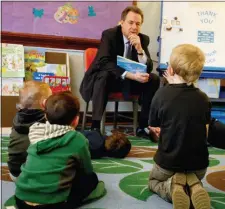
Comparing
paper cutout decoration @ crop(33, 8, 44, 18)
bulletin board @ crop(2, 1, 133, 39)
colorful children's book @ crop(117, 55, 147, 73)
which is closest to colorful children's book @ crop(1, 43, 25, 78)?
bulletin board @ crop(2, 1, 133, 39)

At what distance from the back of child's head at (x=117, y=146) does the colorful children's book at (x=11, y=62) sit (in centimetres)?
122

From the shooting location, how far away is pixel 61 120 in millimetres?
1100

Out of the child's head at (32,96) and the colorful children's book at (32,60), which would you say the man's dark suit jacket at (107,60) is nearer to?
the colorful children's book at (32,60)

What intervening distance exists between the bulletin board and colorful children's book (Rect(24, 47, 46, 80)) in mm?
167

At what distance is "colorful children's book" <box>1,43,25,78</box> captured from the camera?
2684 millimetres

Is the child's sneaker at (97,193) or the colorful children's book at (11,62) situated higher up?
the colorful children's book at (11,62)

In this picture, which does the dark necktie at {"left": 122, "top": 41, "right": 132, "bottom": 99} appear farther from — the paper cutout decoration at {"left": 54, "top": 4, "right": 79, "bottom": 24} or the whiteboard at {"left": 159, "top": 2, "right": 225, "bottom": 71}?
the paper cutout decoration at {"left": 54, "top": 4, "right": 79, "bottom": 24}

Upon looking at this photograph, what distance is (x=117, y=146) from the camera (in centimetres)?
188

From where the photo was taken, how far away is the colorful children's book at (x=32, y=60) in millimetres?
2802

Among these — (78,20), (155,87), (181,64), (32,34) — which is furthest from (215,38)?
(181,64)

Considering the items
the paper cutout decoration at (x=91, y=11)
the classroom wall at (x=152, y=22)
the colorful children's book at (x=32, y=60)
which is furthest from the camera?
the classroom wall at (x=152, y=22)

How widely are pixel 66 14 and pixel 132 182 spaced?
78.2 inches

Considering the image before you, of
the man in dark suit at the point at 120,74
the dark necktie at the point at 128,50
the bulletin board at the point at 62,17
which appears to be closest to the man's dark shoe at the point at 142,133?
the man in dark suit at the point at 120,74

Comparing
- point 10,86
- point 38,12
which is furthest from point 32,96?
point 38,12
